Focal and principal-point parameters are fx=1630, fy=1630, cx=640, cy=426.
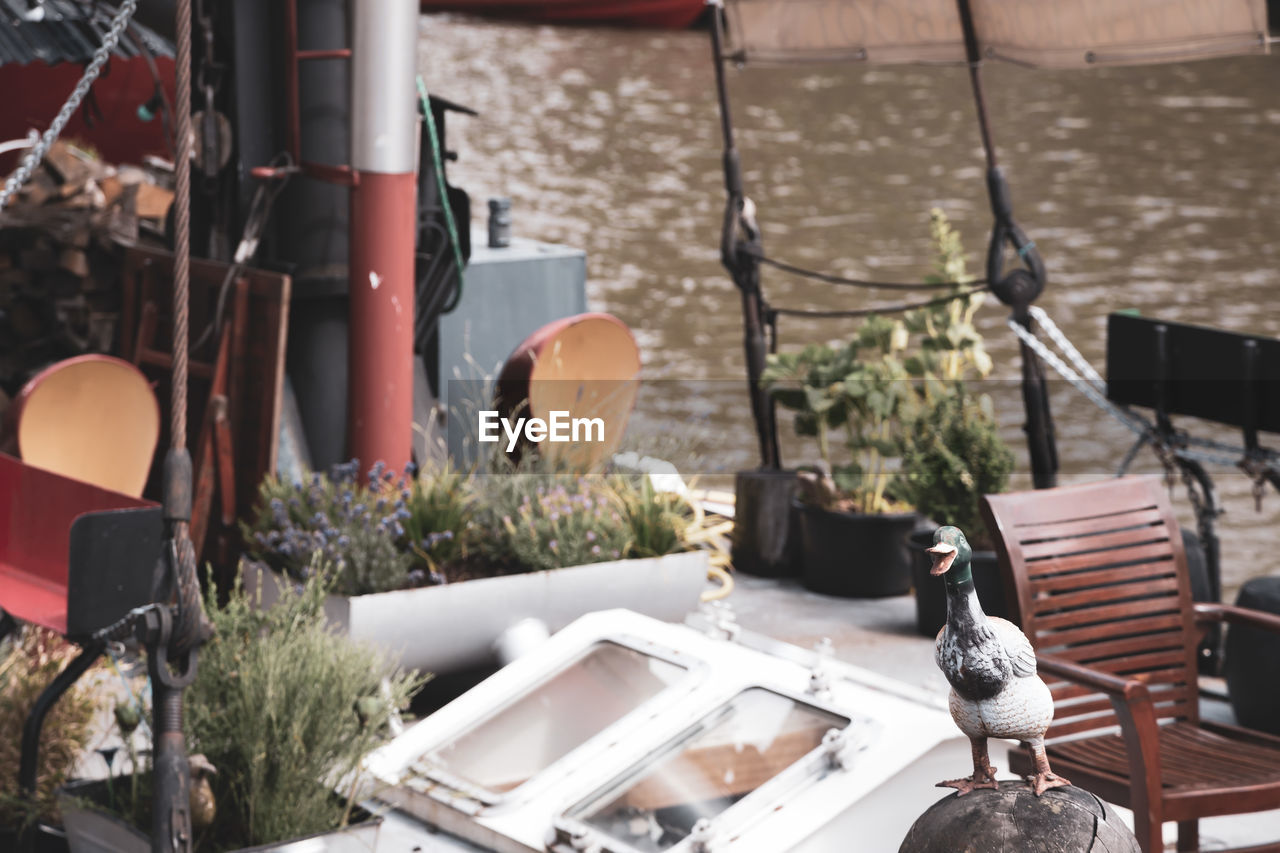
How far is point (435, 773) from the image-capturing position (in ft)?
11.4

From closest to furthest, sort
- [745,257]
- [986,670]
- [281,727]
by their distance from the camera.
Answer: [986,670] < [281,727] < [745,257]

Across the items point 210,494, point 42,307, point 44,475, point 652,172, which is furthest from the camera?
point 652,172

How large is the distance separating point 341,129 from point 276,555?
51.3 inches

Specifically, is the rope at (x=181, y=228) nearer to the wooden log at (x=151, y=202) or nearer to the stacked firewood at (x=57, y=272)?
the stacked firewood at (x=57, y=272)

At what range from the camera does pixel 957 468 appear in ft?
16.3

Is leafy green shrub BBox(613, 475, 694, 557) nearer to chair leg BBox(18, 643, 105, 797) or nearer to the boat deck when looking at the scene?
the boat deck

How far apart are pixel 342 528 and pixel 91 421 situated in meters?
0.97

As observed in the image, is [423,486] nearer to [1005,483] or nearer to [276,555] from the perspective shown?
[276,555]

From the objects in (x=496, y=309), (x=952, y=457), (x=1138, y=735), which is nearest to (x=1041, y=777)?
(x=1138, y=735)

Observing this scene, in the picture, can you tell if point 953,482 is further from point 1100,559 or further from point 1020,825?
point 1020,825

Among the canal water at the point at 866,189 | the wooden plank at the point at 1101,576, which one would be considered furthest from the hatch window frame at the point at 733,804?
the canal water at the point at 866,189

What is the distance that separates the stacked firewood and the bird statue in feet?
12.7

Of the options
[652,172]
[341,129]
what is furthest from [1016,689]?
[652,172]

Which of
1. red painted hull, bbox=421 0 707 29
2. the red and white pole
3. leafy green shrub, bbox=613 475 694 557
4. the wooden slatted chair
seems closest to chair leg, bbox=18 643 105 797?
the red and white pole
